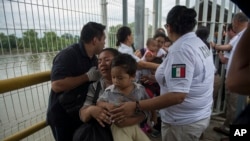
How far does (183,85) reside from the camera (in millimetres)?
1377

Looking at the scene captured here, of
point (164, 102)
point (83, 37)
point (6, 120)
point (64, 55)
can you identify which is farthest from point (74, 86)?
point (6, 120)

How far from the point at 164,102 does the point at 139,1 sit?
5.72 feet

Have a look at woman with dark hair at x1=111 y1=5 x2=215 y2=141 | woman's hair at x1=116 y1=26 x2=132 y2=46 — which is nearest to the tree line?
woman's hair at x1=116 y1=26 x2=132 y2=46

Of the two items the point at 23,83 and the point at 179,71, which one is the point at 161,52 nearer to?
the point at 179,71

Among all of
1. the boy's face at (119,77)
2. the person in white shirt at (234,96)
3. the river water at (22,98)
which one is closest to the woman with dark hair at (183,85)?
the boy's face at (119,77)

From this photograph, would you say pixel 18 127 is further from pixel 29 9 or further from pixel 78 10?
pixel 78 10

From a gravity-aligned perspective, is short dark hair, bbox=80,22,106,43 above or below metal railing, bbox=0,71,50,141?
above

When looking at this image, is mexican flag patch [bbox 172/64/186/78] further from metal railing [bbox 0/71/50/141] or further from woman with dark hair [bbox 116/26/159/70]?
woman with dark hair [bbox 116/26/159/70]

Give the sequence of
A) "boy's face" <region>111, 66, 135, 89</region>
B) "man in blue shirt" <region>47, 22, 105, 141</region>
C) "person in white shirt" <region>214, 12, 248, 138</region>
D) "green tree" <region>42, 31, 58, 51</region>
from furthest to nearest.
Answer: "person in white shirt" <region>214, 12, 248, 138</region> → "green tree" <region>42, 31, 58, 51</region> → "man in blue shirt" <region>47, 22, 105, 141</region> → "boy's face" <region>111, 66, 135, 89</region>

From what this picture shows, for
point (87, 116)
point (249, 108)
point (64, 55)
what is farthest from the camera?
point (64, 55)

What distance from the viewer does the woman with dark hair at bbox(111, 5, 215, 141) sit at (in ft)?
4.57

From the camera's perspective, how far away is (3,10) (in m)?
1.77

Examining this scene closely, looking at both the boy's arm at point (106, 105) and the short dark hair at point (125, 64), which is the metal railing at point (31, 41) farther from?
the short dark hair at point (125, 64)

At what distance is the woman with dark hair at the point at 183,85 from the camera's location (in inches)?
54.9
